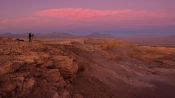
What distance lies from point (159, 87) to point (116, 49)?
684cm

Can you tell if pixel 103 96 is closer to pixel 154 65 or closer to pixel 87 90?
pixel 87 90

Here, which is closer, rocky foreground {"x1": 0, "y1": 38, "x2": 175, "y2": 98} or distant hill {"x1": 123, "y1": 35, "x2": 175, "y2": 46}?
rocky foreground {"x1": 0, "y1": 38, "x2": 175, "y2": 98}

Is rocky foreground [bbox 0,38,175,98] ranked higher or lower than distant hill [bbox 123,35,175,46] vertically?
higher

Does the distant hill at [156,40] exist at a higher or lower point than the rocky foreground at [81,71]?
lower

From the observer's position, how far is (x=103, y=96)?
16969 mm

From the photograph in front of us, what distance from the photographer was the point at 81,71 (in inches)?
751

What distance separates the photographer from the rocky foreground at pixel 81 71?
14.7 meters

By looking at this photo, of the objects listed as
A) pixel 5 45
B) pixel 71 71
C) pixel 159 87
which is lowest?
pixel 159 87

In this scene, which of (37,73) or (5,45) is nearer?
(37,73)

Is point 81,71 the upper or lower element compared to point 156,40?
upper

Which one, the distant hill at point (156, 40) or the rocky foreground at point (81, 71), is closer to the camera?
the rocky foreground at point (81, 71)

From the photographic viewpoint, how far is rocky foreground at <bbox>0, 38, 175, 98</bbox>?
577 inches

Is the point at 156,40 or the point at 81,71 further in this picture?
the point at 156,40

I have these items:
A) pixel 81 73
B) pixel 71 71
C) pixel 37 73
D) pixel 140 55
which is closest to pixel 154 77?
pixel 140 55
